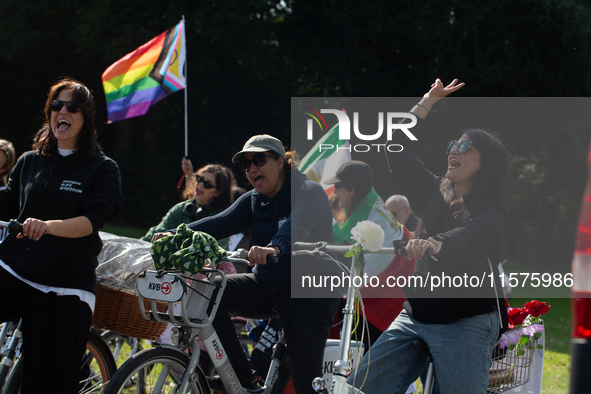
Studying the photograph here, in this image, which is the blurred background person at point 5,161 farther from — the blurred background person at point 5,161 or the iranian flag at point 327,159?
the iranian flag at point 327,159

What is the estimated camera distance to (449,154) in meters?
2.77

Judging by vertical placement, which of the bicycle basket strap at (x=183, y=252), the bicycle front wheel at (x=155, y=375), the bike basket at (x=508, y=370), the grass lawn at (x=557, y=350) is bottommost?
the grass lawn at (x=557, y=350)

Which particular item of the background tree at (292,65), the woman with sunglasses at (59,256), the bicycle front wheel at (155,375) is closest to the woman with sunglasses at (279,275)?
the bicycle front wheel at (155,375)

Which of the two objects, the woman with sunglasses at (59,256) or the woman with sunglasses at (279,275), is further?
the woman with sunglasses at (279,275)

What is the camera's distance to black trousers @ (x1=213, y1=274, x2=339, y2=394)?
136 inches

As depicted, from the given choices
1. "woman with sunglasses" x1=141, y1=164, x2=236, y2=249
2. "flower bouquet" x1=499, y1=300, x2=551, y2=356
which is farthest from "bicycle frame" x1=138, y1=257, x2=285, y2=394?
"woman with sunglasses" x1=141, y1=164, x2=236, y2=249

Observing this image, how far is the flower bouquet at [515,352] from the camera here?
287 centimetres

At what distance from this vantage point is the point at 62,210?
3.05 metres

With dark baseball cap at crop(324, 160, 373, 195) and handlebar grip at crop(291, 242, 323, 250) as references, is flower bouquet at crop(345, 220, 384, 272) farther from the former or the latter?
dark baseball cap at crop(324, 160, 373, 195)

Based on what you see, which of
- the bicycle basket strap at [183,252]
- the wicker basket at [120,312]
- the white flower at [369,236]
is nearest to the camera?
the white flower at [369,236]

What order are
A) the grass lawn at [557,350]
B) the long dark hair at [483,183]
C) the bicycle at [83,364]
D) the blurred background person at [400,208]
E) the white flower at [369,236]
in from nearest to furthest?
the long dark hair at [483,183]
the white flower at [369,236]
the bicycle at [83,364]
the blurred background person at [400,208]
the grass lawn at [557,350]

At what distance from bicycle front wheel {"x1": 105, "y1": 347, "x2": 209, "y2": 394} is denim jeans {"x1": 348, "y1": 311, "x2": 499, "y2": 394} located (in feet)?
2.97

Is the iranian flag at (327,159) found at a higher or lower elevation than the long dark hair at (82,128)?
higher

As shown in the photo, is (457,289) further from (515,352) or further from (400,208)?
(400,208)
